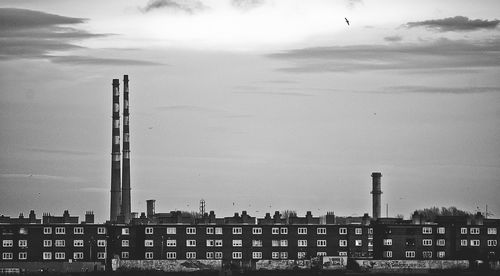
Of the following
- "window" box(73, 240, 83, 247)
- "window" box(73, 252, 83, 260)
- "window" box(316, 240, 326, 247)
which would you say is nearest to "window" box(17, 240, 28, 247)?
"window" box(73, 240, 83, 247)

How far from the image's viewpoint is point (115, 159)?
13175cm

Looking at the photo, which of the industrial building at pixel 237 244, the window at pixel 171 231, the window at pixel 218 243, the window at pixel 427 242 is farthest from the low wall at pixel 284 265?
the window at pixel 427 242

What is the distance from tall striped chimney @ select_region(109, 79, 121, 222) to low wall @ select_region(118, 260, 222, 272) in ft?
77.0

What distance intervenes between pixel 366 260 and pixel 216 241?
13.9m

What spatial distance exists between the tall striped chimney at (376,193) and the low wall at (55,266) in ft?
136

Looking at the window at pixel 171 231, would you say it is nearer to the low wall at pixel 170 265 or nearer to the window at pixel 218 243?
the low wall at pixel 170 265

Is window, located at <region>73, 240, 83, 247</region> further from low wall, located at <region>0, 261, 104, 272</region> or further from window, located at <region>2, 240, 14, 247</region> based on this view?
window, located at <region>2, 240, 14, 247</region>

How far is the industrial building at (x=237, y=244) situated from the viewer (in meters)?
106

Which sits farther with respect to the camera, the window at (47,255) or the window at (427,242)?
the window at (427,242)

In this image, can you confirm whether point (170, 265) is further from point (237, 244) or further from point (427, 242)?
point (427, 242)

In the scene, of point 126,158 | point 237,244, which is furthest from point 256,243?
point 126,158

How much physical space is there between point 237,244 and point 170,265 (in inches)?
274

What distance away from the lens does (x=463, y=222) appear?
4483 inches

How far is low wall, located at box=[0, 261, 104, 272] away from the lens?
342 ft
